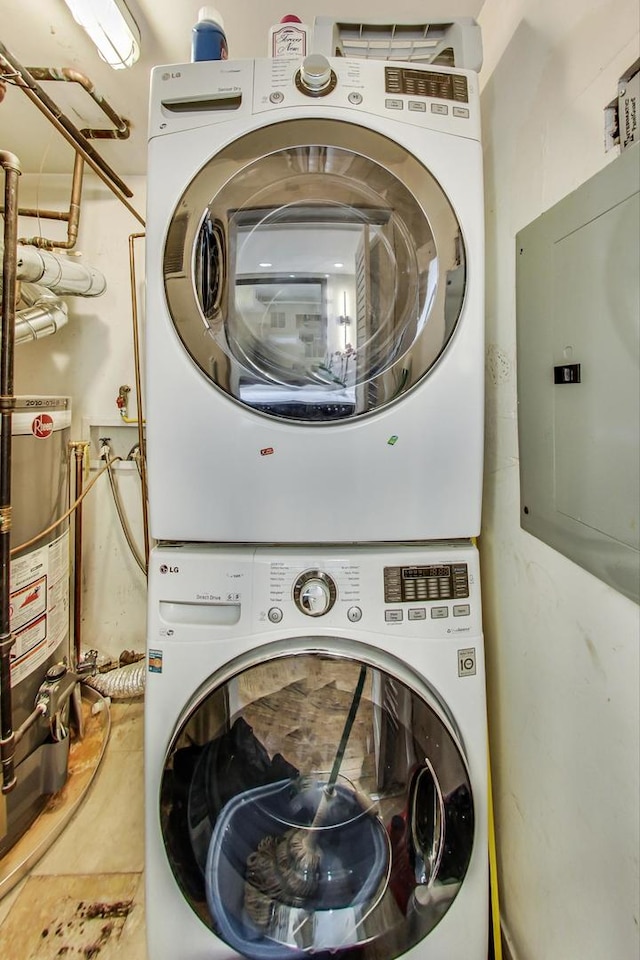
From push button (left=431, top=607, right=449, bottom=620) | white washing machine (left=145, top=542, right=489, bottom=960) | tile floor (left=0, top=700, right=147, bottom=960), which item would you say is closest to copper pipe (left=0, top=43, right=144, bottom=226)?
white washing machine (left=145, top=542, right=489, bottom=960)

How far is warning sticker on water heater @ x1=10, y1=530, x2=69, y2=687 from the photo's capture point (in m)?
1.09

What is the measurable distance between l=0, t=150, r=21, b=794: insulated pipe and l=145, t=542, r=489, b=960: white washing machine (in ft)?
1.78

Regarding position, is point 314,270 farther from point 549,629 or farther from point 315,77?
point 549,629

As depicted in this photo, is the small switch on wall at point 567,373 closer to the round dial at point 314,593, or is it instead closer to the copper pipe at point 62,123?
the round dial at point 314,593

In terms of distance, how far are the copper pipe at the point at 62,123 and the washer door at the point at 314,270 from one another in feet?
2.36

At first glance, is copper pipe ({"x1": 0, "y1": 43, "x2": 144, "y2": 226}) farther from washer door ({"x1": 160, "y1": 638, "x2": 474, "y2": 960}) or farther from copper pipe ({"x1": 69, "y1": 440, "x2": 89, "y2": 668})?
washer door ({"x1": 160, "y1": 638, "x2": 474, "y2": 960})

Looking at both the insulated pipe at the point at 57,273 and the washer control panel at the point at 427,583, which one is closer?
the washer control panel at the point at 427,583

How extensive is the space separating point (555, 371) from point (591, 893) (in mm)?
799

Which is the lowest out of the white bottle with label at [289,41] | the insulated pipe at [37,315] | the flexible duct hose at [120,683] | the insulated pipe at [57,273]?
the flexible duct hose at [120,683]

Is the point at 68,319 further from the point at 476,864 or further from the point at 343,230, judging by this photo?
the point at 476,864

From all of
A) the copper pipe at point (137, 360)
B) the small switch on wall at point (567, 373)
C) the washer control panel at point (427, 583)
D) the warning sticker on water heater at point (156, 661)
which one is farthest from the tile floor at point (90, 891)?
the small switch on wall at point (567, 373)

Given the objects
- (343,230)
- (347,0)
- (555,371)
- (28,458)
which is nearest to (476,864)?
(555,371)

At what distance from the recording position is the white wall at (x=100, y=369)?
5.15 feet

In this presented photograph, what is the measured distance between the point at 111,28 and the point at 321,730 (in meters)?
1.69
